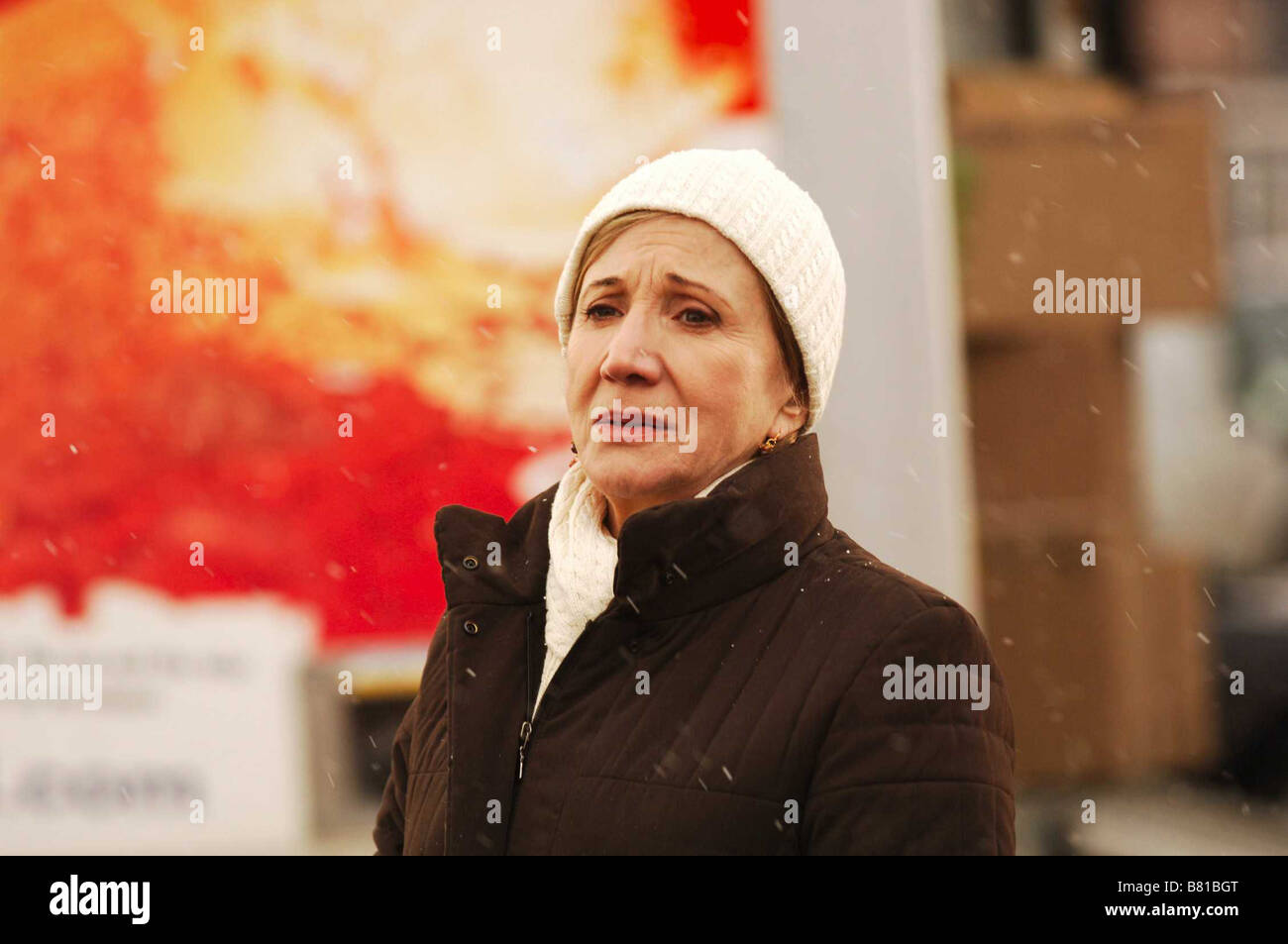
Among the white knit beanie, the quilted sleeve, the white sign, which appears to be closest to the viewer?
the quilted sleeve

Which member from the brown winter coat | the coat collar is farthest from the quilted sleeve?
the coat collar

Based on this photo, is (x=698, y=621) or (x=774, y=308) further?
(x=774, y=308)

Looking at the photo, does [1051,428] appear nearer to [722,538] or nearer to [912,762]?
[722,538]

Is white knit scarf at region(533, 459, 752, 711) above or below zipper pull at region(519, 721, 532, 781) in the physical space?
above

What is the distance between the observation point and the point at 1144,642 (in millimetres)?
3830

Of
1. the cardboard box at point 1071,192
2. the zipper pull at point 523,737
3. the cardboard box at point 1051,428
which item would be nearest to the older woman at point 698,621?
the zipper pull at point 523,737

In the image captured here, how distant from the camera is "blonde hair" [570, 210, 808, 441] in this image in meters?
1.60

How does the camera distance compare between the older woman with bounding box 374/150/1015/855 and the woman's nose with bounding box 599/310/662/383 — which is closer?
the older woman with bounding box 374/150/1015/855

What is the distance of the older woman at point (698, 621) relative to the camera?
132cm

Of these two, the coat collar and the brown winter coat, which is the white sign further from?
the coat collar

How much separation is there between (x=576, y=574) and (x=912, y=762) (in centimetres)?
49

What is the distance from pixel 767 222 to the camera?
5.20ft

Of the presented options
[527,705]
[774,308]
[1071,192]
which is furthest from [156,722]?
[1071,192]
